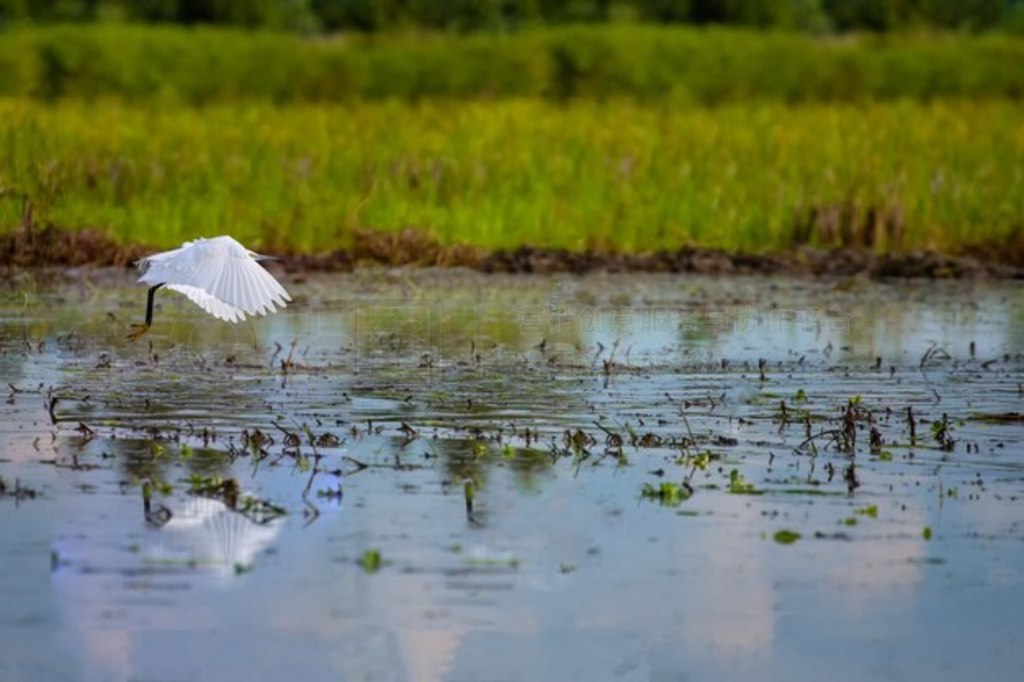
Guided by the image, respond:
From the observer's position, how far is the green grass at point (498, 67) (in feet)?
120

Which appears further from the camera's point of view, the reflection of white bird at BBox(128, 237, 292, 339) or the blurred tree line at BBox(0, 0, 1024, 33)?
the blurred tree line at BBox(0, 0, 1024, 33)

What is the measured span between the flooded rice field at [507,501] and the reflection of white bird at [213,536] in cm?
2

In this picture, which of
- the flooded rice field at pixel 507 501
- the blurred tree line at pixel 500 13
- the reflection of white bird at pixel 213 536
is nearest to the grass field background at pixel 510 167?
the flooded rice field at pixel 507 501

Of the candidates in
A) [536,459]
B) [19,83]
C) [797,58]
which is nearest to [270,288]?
[536,459]

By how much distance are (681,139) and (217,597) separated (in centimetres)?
1710

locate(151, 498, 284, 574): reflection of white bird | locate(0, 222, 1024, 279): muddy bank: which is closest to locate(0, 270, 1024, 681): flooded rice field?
locate(151, 498, 284, 574): reflection of white bird

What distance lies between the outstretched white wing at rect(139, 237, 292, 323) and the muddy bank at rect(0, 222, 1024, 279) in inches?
236

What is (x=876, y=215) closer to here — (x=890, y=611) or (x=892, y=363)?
(x=892, y=363)

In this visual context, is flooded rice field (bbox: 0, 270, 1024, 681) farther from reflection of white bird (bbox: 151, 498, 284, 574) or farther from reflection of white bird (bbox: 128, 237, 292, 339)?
reflection of white bird (bbox: 128, 237, 292, 339)

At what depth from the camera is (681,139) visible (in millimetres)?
23141

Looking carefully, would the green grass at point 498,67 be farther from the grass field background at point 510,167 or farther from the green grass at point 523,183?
the green grass at point 523,183

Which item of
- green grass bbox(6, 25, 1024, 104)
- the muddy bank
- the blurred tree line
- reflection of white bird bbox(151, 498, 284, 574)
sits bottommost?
reflection of white bird bbox(151, 498, 284, 574)

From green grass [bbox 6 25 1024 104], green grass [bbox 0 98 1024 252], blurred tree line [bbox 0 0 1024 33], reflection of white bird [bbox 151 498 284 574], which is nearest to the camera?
reflection of white bird [bbox 151 498 284 574]

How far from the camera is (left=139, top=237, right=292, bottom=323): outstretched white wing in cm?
990
